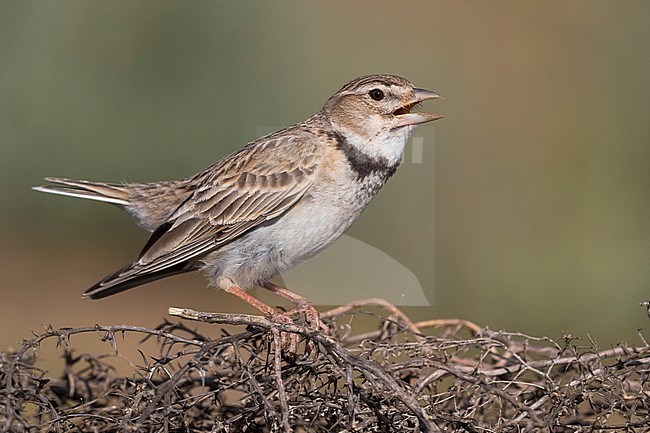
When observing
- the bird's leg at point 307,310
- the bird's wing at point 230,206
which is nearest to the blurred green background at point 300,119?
the bird's wing at point 230,206

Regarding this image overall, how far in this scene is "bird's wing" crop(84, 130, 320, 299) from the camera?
16.9ft

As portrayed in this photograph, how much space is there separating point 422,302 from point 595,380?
439cm

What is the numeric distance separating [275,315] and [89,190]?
5.58 feet

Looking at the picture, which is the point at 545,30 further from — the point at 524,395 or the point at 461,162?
the point at 524,395

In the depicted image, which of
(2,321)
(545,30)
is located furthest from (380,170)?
(545,30)

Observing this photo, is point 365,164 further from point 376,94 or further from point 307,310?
point 307,310

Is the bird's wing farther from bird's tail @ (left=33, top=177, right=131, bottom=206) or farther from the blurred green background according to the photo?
the blurred green background

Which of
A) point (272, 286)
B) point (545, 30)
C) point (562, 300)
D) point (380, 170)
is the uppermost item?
point (545, 30)

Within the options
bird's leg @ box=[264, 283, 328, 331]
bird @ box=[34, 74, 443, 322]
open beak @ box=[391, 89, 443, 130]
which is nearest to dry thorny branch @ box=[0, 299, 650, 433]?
bird's leg @ box=[264, 283, 328, 331]

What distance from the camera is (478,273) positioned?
32.4 ft

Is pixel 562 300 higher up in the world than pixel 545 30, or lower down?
lower down

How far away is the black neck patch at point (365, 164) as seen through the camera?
16.7ft

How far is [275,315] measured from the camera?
4504 mm

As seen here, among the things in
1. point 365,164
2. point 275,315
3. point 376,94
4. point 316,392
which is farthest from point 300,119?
point 316,392
